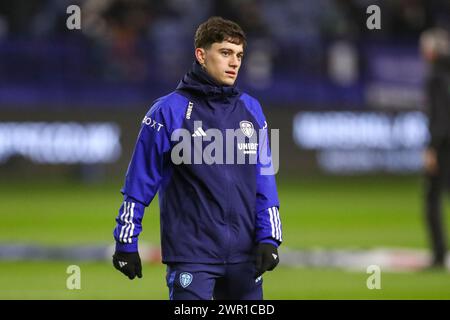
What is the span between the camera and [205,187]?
739 centimetres

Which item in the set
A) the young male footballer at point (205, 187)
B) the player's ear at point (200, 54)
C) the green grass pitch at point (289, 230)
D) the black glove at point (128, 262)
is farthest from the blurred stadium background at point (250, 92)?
the black glove at point (128, 262)

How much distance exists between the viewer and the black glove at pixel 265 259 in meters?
7.41

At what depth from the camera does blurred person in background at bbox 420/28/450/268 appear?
13734 mm

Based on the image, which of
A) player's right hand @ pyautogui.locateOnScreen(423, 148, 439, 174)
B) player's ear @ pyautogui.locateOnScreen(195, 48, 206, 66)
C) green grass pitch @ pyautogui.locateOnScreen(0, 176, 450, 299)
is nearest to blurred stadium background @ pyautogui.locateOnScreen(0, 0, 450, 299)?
green grass pitch @ pyautogui.locateOnScreen(0, 176, 450, 299)

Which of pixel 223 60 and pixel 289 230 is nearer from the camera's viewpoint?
pixel 223 60

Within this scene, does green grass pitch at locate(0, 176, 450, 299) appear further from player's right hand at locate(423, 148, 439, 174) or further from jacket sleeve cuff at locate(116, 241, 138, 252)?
jacket sleeve cuff at locate(116, 241, 138, 252)

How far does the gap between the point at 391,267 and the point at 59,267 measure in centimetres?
378

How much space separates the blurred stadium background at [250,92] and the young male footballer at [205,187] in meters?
12.6

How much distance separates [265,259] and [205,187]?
0.55 meters

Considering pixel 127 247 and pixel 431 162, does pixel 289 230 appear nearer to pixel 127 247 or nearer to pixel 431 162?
pixel 431 162

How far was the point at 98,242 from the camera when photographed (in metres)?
16.9

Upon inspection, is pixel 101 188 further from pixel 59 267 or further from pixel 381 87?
pixel 59 267

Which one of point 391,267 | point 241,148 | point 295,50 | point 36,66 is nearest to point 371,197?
point 295,50

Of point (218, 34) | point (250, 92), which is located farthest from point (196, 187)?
point (250, 92)
